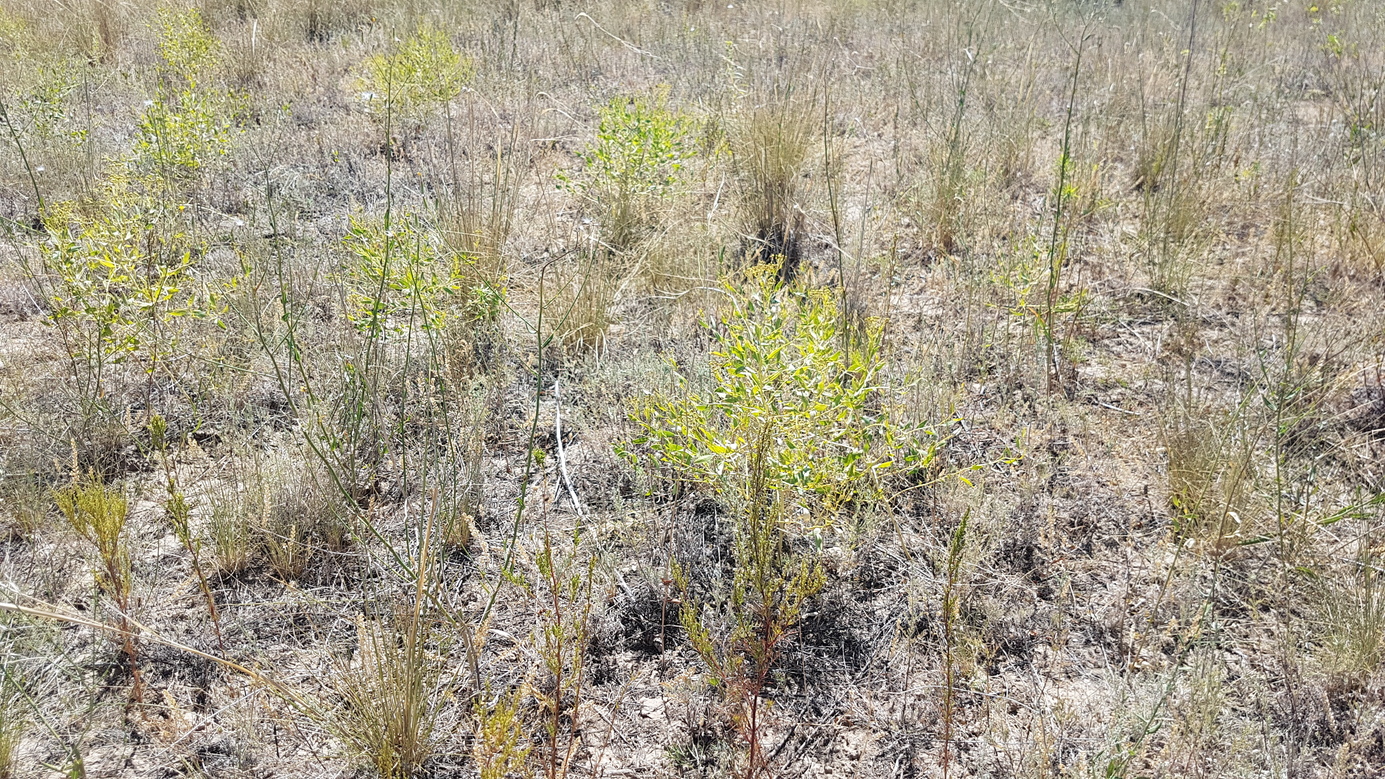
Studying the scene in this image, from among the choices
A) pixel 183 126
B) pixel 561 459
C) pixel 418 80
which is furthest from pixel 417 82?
pixel 561 459

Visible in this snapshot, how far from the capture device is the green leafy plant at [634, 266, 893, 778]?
1.77 meters

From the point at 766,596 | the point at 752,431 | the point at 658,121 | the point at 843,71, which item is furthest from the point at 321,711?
the point at 843,71

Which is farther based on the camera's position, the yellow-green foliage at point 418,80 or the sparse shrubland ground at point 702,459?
the yellow-green foliage at point 418,80

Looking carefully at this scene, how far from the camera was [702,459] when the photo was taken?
1913mm

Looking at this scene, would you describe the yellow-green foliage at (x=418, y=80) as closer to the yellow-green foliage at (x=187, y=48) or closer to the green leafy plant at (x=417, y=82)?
the green leafy plant at (x=417, y=82)

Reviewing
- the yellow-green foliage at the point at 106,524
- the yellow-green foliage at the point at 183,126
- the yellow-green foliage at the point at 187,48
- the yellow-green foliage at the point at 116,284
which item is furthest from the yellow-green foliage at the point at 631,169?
the yellow-green foliage at the point at 187,48

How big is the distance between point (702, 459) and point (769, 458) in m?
0.16

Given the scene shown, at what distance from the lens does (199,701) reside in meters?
1.73

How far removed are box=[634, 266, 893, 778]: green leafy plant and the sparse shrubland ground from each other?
0.05 feet

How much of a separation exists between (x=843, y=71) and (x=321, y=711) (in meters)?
5.10

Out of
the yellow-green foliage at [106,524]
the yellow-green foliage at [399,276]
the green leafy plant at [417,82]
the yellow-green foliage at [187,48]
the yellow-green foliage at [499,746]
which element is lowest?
the yellow-green foliage at [499,746]

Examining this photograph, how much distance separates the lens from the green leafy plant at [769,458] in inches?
69.5

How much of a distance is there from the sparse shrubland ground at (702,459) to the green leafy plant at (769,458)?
16 mm

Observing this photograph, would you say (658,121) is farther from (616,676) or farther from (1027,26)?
(1027,26)
